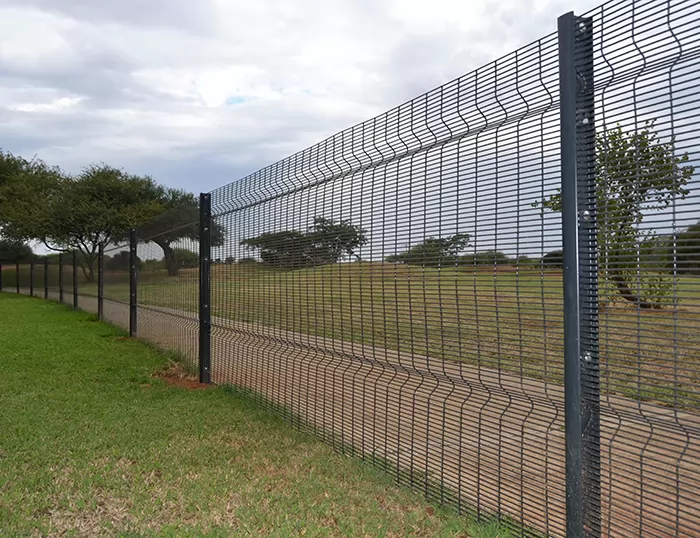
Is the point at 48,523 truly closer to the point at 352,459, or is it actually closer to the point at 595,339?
the point at 352,459

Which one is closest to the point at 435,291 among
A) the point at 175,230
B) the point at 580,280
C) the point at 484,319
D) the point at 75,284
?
the point at 484,319

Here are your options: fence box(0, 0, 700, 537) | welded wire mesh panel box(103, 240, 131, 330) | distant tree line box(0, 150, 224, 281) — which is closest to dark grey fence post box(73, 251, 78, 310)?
welded wire mesh panel box(103, 240, 131, 330)

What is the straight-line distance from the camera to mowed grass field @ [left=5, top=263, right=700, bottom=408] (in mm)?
2457

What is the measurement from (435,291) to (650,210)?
4.31 feet

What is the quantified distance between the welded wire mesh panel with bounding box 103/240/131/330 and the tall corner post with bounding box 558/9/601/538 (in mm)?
10565

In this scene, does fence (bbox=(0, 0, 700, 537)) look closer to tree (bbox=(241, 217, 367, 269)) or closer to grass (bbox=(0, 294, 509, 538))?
tree (bbox=(241, 217, 367, 269))

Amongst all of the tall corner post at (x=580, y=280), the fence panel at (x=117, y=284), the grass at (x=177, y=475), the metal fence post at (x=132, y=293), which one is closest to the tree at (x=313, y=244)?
the grass at (x=177, y=475)

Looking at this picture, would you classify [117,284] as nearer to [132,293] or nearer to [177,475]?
Answer: [132,293]

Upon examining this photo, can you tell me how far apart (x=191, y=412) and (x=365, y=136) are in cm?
284

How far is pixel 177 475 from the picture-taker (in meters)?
4.00

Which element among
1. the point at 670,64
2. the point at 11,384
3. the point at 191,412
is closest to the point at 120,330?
the point at 11,384

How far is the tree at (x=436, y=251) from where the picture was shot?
335 cm

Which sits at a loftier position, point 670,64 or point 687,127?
point 670,64

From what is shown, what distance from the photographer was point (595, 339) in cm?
262
